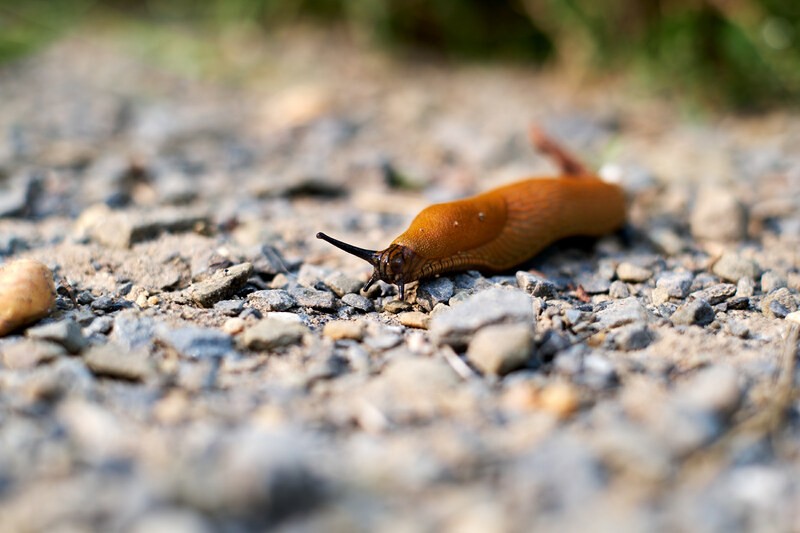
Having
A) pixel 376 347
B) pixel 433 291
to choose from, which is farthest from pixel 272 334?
pixel 433 291

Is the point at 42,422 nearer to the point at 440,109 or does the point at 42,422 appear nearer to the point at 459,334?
the point at 459,334

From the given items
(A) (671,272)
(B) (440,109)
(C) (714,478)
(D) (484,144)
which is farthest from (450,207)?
(B) (440,109)

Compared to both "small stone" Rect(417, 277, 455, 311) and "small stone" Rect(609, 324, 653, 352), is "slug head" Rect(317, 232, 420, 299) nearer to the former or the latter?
"small stone" Rect(417, 277, 455, 311)

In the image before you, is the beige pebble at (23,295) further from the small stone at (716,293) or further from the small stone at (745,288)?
the small stone at (745,288)

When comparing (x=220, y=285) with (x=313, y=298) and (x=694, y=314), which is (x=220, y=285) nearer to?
(x=313, y=298)

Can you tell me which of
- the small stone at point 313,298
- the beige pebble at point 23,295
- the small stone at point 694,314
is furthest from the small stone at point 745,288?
the beige pebble at point 23,295

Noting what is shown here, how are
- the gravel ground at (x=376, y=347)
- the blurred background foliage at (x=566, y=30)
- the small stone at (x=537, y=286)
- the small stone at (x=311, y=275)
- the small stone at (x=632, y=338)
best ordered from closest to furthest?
Answer: the gravel ground at (x=376, y=347)
the small stone at (x=632, y=338)
the small stone at (x=537, y=286)
the small stone at (x=311, y=275)
the blurred background foliage at (x=566, y=30)
